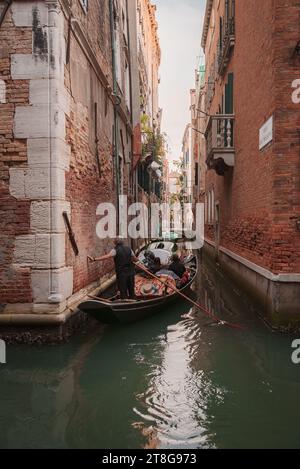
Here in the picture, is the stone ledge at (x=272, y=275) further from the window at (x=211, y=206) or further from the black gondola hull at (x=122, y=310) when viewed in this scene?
the window at (x=211, y=206)

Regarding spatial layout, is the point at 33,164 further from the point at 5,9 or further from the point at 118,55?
the point at 118,55

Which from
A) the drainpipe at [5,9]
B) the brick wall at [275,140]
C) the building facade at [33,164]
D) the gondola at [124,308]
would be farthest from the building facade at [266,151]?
the drainpipe at [5,9]

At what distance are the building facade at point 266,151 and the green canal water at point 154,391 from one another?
1.02 m

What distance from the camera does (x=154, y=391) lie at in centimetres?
477

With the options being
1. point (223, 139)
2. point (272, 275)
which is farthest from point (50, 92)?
point (223, 139)

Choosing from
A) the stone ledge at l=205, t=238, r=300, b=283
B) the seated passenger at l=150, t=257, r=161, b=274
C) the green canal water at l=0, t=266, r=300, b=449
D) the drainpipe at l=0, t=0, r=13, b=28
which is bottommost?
the green canal water at l=0, t=266, r=300, b=449

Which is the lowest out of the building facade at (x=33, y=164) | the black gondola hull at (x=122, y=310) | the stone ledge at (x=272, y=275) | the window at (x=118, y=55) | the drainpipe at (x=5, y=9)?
the black gondola hull at (x=122, y=310)

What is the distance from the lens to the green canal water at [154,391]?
148 inches

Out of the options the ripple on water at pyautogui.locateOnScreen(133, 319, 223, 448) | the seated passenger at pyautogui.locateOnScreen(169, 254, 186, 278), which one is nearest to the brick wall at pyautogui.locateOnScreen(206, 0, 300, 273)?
the seated passenger at pyautogui.locateOnScreen(169, 254, 186, 278)

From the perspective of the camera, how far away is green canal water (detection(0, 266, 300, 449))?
12.3ft

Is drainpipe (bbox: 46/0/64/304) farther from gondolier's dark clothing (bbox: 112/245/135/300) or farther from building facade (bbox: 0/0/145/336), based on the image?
gondolier's dark clothing (bbox: 112/245/135/300)

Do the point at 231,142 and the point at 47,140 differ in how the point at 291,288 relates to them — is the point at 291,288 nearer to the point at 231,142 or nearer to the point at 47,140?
the point at 47,140

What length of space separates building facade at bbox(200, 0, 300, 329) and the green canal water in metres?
1.02

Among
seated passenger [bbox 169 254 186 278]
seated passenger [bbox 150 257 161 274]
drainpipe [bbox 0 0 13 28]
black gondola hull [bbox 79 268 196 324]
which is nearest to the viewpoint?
drainpipe [bbox 0 0 13 28]
